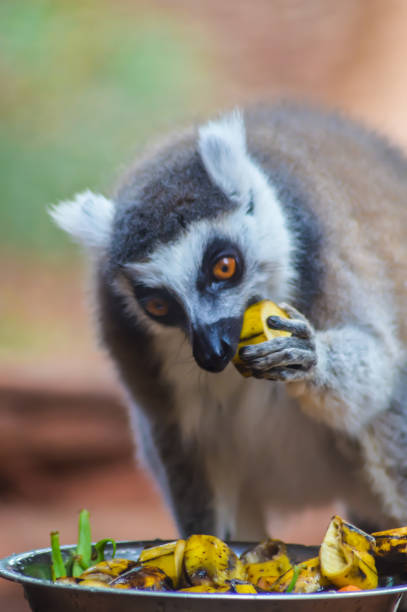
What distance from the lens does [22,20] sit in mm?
11578

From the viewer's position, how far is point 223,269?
2.65m

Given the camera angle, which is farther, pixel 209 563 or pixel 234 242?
pixel 234 242

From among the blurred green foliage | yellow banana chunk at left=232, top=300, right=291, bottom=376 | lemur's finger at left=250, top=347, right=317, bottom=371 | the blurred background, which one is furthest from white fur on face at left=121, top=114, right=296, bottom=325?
the blurred green foliage

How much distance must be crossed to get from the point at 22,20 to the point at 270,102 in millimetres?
8653

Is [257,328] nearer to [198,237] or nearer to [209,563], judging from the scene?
[198,237]

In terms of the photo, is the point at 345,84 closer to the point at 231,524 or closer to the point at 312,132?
the point at 312,132

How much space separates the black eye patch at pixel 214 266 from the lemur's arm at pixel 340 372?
0.85 feet

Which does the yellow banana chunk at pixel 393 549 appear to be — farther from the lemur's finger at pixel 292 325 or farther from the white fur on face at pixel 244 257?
the white fur on face at pixel 244 257

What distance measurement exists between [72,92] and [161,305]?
391 inches

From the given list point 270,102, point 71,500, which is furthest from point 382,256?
point 71,500

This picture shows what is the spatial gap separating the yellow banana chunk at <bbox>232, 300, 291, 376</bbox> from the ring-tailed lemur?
32 millimetres

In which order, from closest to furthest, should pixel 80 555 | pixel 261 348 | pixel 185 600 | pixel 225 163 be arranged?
pixel 185 600
pixel 80 555
pixel 261 348
pixel 225 163

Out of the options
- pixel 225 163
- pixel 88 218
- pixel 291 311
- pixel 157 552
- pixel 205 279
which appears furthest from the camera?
pixel 88 218

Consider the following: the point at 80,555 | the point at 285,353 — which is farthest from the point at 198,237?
the point at 80,555
